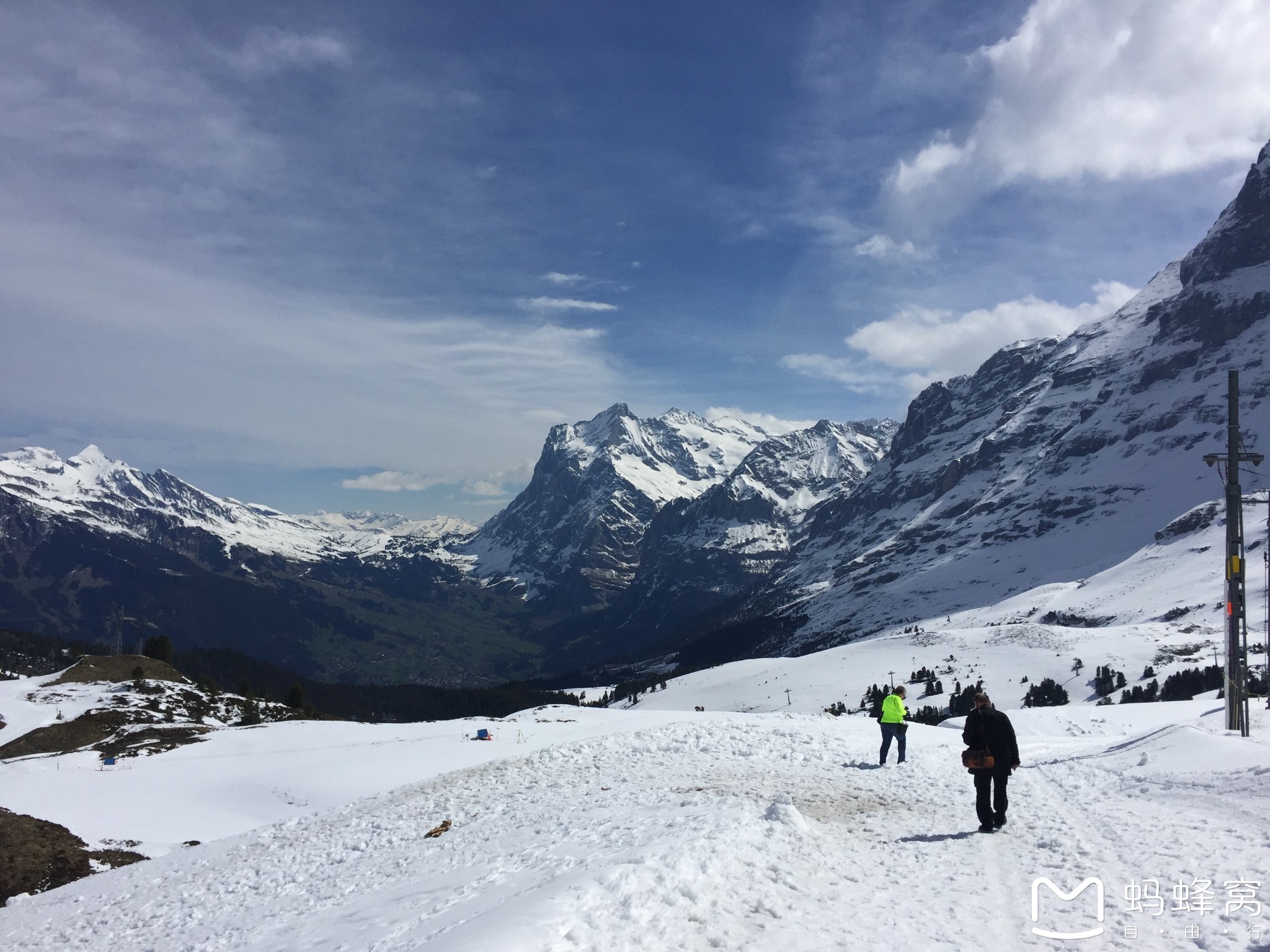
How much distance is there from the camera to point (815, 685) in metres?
159

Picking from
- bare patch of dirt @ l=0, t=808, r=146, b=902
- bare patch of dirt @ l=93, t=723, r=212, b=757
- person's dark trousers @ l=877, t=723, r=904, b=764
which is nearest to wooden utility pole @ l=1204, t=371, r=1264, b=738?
person's dark trousers @ l=877, t=723, r=904, b=764

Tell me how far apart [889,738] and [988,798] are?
9142mm

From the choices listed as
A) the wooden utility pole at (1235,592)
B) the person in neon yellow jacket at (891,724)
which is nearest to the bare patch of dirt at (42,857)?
the person in neon yellow jacket at (891,724)

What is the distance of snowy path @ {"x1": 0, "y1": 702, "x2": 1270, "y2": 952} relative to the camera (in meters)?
11.0

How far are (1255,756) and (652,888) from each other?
16362 millimetres

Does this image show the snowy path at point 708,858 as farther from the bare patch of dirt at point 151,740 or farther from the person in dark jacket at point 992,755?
the bare patch of dirt at point 151,740

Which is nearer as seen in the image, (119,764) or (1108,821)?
(1108,821)

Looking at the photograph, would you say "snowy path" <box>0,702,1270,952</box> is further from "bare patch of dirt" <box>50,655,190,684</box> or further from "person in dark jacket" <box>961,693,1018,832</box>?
"bare patch of dirt" <box>50,655,190,684</box>

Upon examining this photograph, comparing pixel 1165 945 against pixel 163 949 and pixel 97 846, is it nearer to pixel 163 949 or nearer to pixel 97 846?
pixel 163 949

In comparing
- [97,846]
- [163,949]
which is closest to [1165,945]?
[163,949]

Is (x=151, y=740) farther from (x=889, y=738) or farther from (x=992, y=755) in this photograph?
(x=992, y=755)

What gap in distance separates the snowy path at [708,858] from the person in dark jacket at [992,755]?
0.46m

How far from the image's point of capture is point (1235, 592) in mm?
27859

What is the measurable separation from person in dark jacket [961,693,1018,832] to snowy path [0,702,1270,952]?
1.51 feet
